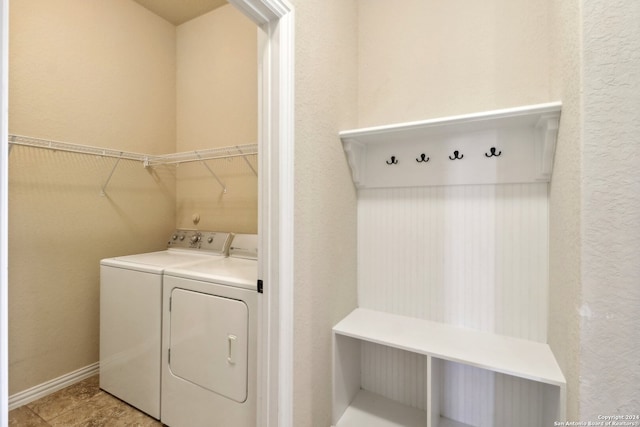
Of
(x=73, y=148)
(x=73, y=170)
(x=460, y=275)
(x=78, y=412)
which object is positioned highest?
(x=73, y=148)

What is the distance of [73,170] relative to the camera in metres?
2.04

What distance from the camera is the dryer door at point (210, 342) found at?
1373 millimetres

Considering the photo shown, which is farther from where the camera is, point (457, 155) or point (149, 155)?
point (149, 155)

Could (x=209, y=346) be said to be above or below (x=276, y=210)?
below

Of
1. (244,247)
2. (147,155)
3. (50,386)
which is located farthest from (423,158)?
(50,386)

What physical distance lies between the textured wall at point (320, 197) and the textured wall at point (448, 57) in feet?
0.46

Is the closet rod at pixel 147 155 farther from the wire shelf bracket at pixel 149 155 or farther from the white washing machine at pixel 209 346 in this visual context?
the white washing machine at pixel 209 346

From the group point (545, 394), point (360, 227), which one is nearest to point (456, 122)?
point (360, 227)

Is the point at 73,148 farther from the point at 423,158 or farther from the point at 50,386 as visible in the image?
the point at 423,158

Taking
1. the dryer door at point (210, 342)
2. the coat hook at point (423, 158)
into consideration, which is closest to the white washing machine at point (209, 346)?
the dryer door at point (210, 342)

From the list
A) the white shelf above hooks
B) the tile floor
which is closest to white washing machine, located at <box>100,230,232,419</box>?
the tile floor

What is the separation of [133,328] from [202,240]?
742mm

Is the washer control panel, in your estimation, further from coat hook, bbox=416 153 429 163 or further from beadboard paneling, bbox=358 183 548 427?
coat hook, bbox=416 153 429 163

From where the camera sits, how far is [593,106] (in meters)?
0.84
